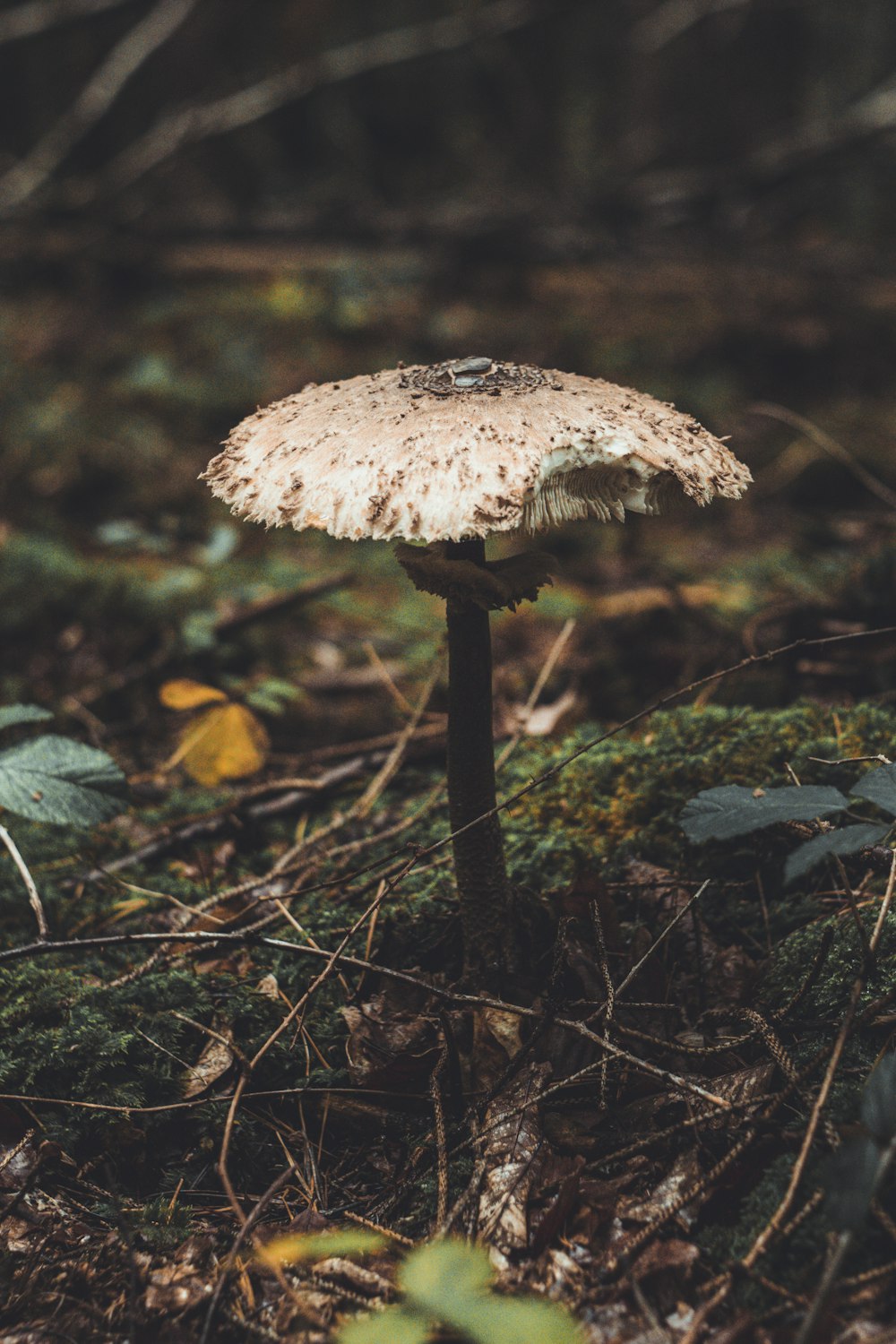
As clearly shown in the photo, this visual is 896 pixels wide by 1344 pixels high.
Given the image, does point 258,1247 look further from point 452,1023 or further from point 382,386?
point 382,386

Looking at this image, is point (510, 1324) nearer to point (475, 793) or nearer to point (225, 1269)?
point (225, 1269)

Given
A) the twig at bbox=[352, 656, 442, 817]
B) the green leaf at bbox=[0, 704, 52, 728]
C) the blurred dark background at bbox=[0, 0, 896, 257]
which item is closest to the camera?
the green leaf at bbox=[0, 704, 52, 728]

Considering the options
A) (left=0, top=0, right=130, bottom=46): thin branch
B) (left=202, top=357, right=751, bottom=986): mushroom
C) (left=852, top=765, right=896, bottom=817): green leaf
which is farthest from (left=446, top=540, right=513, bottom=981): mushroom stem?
(left=0, top=0, right=130, bottom=46): thin branch

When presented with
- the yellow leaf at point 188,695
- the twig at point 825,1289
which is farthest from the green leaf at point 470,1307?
the yellow leaf at point 188,695

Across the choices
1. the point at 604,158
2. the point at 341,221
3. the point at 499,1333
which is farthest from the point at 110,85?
the point at 499,1333

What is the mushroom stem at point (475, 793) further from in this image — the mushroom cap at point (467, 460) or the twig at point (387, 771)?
the twig at point (387, 771)

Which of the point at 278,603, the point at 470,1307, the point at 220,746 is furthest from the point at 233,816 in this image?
the point at 470,1307

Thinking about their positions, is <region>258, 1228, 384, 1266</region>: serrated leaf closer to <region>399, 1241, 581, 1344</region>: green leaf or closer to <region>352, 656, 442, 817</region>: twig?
<region>399, 1241, 581, 1344</region>: green leaf
